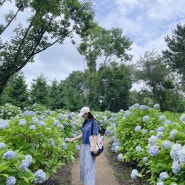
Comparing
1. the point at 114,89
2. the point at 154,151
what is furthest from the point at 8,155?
the point at 114,89

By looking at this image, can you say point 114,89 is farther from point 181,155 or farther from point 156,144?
point 181,155

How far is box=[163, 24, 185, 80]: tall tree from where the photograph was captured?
32625 millimetres

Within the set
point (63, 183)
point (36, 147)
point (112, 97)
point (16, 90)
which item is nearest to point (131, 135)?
point (63, 183)

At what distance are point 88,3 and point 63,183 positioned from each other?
11.9 metres

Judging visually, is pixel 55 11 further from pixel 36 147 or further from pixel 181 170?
pixel 181 170

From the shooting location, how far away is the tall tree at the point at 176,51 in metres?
32.6

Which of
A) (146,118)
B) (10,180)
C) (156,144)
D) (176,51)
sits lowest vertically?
(10,180)

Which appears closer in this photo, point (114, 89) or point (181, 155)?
point (181, 155)

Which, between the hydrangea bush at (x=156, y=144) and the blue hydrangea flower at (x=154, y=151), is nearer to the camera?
the hydrangea bush at (x=156, y=144)

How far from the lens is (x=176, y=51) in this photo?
34344mm

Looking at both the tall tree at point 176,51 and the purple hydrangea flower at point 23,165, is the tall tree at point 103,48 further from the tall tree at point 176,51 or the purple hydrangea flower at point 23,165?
the purple hydrangea flower at point 23,165

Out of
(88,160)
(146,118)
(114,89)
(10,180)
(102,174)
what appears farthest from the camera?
(114,89)

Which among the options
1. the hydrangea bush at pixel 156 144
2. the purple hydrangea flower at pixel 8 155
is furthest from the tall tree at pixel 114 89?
the purple hydrangea flower at pixel 8 155

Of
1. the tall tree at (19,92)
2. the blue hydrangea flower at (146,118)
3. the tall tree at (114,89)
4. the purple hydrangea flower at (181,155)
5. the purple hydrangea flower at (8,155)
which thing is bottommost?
the purple hydrangea flower at (8,155)
